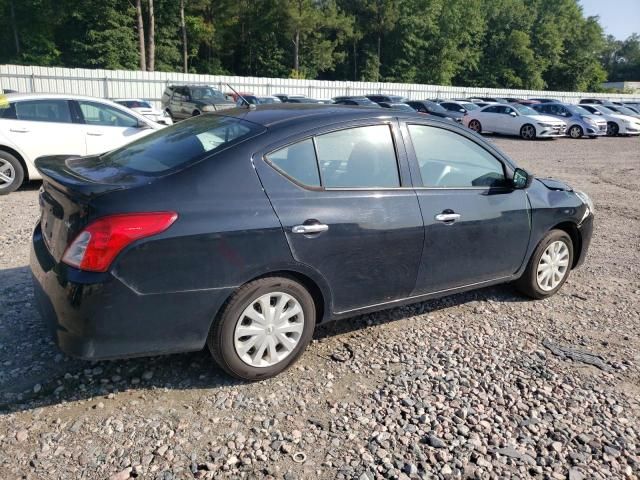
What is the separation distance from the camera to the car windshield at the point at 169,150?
Result: 318 cm

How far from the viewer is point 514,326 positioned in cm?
432

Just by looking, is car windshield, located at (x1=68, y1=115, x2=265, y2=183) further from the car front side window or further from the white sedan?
the white sedan

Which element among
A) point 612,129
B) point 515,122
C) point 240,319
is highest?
point 240,319

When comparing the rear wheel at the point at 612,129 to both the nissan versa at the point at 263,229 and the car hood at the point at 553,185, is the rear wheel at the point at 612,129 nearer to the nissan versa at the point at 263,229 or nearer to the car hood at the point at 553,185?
the car hood at the point at 553,185

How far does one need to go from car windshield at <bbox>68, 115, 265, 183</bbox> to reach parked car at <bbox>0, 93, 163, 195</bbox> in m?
4.31

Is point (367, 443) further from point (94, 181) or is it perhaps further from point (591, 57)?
point (591, 57)

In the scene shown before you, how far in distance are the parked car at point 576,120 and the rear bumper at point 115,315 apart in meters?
25.6

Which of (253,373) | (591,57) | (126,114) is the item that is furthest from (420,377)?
(591,57)

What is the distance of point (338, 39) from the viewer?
60656mm

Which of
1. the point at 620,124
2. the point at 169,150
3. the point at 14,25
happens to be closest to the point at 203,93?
the point at 620,124

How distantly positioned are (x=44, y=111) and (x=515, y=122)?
19.9 meters

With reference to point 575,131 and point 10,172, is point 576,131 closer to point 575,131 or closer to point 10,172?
point 575,131

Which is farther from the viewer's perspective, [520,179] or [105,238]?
[520,179]

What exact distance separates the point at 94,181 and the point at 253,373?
1.44m
